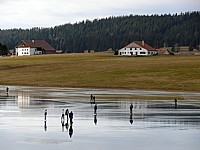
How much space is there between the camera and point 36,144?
26.0 metres

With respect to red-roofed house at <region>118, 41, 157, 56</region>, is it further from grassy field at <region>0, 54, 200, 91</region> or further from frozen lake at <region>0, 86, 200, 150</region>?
frozen lake at <region>0, 86, 200, 150</region>

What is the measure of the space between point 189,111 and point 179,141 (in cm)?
1445

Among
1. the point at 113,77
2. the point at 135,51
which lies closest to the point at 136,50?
the point at 135,51

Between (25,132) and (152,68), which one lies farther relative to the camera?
(152,68)

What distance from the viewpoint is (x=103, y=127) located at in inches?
1265

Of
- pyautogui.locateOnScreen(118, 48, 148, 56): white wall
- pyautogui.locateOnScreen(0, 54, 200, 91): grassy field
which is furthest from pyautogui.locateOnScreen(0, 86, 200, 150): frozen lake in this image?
pyautogui.locateOnScreen(118, 48, 148, 56): white wall

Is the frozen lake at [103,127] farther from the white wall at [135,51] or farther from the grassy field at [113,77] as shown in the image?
the white wall at [135,51]

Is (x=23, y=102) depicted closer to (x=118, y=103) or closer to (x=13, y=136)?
(x=118, y=103)

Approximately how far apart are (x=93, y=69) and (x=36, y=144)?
74.0 meters

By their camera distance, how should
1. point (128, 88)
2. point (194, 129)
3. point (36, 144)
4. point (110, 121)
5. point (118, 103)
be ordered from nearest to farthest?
point (36, 144)
point (194, 129)
point (110, 121)
point (118, 103)
point (128, 88)

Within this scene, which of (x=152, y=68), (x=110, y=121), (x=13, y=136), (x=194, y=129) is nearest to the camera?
(x=13, y=136)

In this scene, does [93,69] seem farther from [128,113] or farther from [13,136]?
[13,136]

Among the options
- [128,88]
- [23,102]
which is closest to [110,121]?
[23,102]

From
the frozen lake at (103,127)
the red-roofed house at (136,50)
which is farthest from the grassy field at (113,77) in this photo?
the red-roofed house at (136,50)
